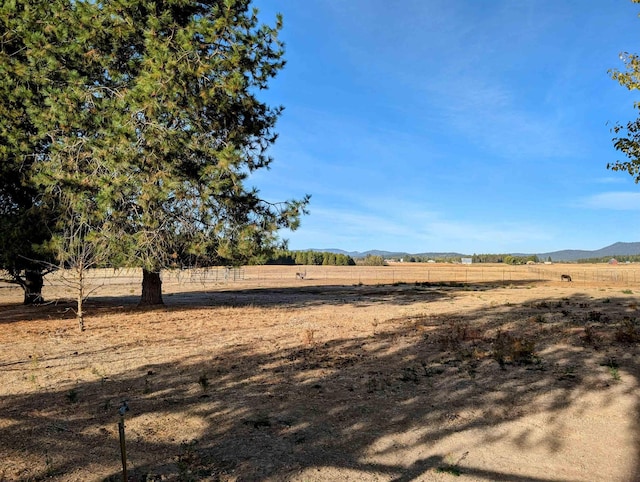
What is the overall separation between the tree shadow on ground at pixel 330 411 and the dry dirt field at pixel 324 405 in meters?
0.03

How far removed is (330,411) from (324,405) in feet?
0.84

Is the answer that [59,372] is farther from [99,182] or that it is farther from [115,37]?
[115,37]

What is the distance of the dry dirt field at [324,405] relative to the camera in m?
4.43

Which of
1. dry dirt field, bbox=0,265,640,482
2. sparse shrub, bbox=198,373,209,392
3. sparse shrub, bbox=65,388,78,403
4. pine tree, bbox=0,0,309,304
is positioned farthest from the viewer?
pine tree, bbox=0,0,309,304

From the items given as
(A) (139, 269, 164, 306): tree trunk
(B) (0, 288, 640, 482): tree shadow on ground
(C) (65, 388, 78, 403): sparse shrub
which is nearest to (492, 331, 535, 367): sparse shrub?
(B) (0, 288, 640, 482): tree shadow on ground

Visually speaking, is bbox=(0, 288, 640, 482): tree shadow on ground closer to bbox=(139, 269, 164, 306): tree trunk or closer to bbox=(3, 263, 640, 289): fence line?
bbox=(3, 263, 640, 289): fence line

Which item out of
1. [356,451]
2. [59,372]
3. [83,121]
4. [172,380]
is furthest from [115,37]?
[356,451]

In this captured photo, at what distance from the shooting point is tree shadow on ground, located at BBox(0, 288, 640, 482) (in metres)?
4.43

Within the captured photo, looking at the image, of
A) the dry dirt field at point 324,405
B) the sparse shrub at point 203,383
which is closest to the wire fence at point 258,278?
the dry dirt field at point 324,405

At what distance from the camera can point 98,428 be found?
5.24 meters

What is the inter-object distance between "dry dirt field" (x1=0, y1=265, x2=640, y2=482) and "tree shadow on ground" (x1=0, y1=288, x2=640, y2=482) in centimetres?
3

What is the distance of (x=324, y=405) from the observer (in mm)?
6254

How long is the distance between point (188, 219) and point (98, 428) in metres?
10.7

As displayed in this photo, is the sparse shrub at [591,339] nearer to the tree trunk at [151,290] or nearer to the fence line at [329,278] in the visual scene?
the fence line at [329,278]
